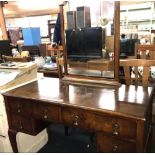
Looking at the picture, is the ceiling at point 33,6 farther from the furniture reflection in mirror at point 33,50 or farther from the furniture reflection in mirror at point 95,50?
the furniture reflection in mirror at point 95,50

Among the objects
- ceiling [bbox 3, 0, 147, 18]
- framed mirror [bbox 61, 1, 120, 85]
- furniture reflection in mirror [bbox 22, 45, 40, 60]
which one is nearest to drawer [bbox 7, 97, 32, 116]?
framed mirror [bbox 61, 1, 120, 85]

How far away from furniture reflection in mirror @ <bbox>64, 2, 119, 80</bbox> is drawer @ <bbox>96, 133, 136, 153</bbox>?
0.57 metres

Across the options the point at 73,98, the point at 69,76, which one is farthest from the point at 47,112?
the point at 69,76

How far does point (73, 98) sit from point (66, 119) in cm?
16

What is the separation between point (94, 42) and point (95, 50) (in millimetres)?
73

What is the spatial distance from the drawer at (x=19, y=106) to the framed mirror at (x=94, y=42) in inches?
21.5

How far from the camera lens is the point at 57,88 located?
1.64 metres

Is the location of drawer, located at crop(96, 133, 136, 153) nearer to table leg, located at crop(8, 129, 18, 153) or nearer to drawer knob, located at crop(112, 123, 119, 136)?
drawer knob, located at crop(112, 123, 119, 136)

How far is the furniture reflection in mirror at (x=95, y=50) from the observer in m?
1.58

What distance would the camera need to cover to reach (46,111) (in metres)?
1.44

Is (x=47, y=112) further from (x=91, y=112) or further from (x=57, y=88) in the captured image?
(x=91, y=112)

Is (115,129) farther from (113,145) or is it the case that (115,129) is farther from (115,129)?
(113,145)

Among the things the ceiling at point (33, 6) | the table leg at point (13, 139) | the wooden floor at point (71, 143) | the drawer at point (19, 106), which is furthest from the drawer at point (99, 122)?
the ceiling at point (33, 6)

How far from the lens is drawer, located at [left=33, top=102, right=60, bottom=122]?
4.58 feet
